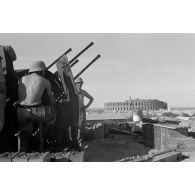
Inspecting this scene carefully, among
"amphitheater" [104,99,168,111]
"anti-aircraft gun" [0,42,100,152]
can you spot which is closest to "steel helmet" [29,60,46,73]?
"anti-aircraft gun" [0,42,100,152]

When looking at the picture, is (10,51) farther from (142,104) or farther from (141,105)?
(141,105)

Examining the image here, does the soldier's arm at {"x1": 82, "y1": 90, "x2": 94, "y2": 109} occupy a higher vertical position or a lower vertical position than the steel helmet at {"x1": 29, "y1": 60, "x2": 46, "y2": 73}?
lower

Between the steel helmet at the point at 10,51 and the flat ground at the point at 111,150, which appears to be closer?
the steel helmet at the point at 10,51

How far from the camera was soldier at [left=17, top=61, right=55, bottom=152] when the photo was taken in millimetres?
5953

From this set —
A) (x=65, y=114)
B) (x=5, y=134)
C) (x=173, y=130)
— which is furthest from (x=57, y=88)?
(x=173, y=130)

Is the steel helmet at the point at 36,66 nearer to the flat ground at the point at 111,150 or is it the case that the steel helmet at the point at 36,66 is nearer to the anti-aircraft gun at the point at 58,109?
the anti-aircraft gun at the point at 58,109

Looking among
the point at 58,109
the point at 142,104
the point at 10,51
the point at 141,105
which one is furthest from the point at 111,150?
the point at 141,105

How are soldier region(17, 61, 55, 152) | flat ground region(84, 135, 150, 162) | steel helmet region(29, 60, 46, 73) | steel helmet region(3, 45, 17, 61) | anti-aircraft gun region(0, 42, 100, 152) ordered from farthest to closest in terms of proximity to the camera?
1. flat ground region(84, 135, 150, 162)
2. steel helmet region(3, 45, 17, 61)
3. anti-aircraft gun region(0, 42, 100, 152)
4. steel helmet region(29, 60, 46, 73)
5. soldier region(17, 61, 55, 152)

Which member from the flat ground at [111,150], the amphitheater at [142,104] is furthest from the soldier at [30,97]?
the amphitheater at [142,104]

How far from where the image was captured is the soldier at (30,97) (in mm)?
5953

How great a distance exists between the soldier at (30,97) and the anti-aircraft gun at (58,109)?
0.36 meters

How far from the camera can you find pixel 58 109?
7004mm

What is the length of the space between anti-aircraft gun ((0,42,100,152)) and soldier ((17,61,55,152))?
1.18 feet

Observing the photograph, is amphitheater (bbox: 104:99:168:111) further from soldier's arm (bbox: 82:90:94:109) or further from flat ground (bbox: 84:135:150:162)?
soldier's arm (bbox: 82:90:94:109)
